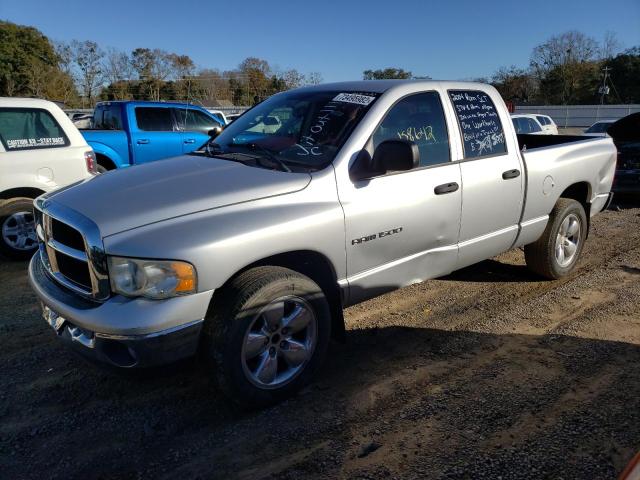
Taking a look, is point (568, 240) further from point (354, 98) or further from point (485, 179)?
point (354, 98)

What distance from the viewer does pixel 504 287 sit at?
16.5ft

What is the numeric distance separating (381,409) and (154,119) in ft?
27.9

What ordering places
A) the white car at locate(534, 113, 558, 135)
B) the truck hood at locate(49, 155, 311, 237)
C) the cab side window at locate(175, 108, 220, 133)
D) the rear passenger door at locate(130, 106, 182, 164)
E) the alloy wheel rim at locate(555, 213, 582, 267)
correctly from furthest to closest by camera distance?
1. the white car at locate(534, 113, 558, 135)
2. the cab side window at locate(175, 108, 220, 133)
3. the rear passenger door at locate(130, 106, 182, 164)
4. the alloy wheel rim at locate(555, 213, 582, 267)
5. the truck hood at locate(49, 155, 311, 237)

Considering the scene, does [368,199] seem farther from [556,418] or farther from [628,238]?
[628,238]

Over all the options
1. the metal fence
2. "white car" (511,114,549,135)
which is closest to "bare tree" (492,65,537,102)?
the metal fence

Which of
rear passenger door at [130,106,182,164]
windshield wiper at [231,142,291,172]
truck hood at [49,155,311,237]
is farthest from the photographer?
rear passenger door at [130,106,182,164]

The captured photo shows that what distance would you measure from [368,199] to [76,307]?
1830 mm

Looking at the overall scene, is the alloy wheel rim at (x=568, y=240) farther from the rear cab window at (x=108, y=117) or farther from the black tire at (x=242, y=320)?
the rear cab window at (x=108, y=117)

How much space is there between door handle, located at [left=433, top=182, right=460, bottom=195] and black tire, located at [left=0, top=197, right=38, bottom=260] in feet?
16.5

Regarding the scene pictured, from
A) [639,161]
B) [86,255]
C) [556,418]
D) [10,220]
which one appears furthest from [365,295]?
[639,161]

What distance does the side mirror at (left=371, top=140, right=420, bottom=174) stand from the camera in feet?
10.3

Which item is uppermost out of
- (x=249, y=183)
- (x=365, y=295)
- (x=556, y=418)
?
(x=249, y=183)

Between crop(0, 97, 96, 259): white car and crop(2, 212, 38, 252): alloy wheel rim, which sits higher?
crop(0, 97, 96, 259): white car

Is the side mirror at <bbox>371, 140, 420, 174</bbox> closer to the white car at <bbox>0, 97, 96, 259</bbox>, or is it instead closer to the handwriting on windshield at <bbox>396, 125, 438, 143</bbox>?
the handwriting on windshield at <bbox>396, 125, 438, 143</bbox>
